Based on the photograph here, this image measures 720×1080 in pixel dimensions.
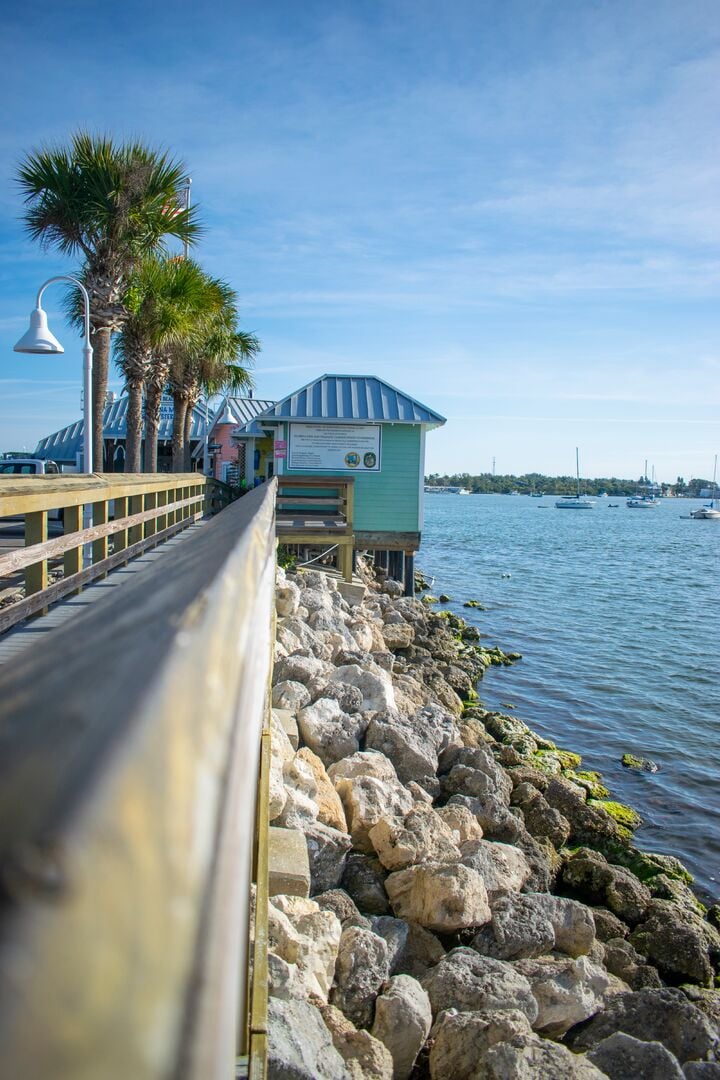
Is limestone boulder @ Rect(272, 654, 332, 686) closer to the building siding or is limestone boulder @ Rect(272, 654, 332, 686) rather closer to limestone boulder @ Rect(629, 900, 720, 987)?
limestone boulder @ Rect(629, 900, 720, 987)

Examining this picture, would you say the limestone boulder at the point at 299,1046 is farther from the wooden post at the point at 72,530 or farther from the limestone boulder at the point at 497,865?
the wooden post at the point at 72,530

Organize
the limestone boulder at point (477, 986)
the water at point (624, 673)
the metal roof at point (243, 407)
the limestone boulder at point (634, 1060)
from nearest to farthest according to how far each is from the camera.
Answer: the limestone boulder at point (634, 1060), the limestone boulder at point (477, 986), the water at point (624, 673), the metal roof at point (243, 407)

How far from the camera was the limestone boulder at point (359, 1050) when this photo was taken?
12.7ft

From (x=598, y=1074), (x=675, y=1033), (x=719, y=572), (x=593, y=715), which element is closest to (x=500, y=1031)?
(x=598, y=1074)

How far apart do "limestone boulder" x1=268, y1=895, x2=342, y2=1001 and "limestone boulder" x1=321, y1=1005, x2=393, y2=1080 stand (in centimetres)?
17

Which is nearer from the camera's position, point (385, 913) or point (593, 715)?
point (385, 913)

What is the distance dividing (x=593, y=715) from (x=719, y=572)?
34.3m

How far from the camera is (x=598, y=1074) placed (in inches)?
156

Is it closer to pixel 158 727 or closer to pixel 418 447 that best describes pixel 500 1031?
pixel 158 727

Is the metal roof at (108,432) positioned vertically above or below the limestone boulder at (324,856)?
above

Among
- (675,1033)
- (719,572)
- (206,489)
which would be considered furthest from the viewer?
(719,572)

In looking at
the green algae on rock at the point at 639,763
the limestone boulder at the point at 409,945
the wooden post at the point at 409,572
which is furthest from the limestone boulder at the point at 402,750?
the wooden post at the point at 409,572

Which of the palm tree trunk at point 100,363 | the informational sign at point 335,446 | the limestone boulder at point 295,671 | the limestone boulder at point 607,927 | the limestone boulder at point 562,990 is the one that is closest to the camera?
the limestone boulder at point 562,990

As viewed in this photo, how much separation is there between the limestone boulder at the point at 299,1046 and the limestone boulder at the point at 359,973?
915mm
